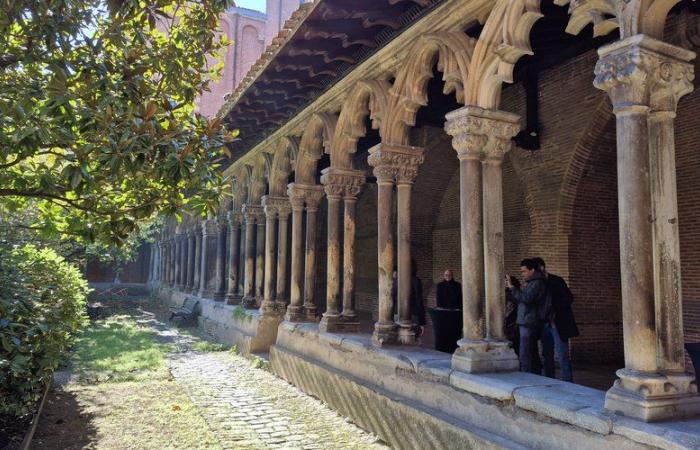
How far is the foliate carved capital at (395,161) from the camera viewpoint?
695 cm

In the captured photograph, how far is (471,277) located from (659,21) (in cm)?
263

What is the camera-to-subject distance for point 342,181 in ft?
28.1

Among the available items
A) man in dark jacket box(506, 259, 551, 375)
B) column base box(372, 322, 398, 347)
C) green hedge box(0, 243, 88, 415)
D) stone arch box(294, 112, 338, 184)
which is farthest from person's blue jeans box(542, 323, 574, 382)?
green hedge box(0, 243, 88, 415)

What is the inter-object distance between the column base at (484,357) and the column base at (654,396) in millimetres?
1481

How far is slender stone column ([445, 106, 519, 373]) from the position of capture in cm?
523

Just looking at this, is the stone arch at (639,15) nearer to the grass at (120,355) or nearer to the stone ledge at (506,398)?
the stone ledge at (506,398)

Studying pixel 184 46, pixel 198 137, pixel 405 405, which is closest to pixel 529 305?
pixel 405 405

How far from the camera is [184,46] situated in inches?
236

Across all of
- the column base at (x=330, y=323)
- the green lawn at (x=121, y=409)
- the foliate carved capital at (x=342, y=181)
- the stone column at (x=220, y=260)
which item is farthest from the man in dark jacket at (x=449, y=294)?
the stone column at (x=220, y=260)

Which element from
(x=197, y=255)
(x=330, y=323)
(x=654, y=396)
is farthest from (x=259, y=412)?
(x=197, y=255)

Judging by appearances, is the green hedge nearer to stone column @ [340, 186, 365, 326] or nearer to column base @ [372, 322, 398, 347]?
column base @ [372, 322, 398, 347]

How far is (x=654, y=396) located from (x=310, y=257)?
6.91m

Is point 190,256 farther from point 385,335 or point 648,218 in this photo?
point 648,218

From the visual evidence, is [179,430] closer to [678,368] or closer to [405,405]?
[405,405]
